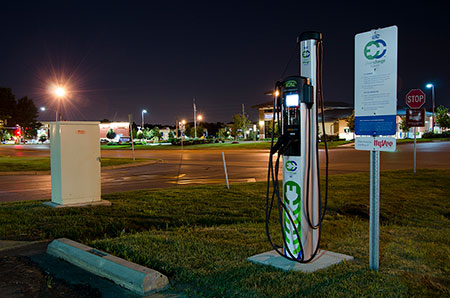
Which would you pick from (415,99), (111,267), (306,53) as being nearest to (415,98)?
(415,99)

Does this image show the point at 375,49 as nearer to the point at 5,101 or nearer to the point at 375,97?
the point at 375,97

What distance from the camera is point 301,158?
186 inches

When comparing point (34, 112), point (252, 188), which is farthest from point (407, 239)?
point (34, 112)

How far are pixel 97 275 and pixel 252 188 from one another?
756 centimetres

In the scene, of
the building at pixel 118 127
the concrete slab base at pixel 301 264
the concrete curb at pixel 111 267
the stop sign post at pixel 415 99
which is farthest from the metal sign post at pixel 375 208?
the building at pixel 118 127

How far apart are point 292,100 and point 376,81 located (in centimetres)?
95

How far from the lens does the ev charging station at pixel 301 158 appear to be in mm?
4703

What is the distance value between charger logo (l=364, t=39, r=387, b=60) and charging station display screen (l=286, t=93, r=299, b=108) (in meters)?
0.90

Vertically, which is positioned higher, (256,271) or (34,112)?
(34,112)

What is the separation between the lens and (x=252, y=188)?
471 inches

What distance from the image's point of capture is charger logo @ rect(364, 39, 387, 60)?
4293 millimetres

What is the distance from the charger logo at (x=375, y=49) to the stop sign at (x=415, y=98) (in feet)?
37.5

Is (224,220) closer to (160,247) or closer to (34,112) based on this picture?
(160,247)

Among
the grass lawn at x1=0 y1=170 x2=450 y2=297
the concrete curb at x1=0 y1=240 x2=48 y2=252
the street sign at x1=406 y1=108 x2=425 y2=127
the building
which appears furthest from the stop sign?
the building
